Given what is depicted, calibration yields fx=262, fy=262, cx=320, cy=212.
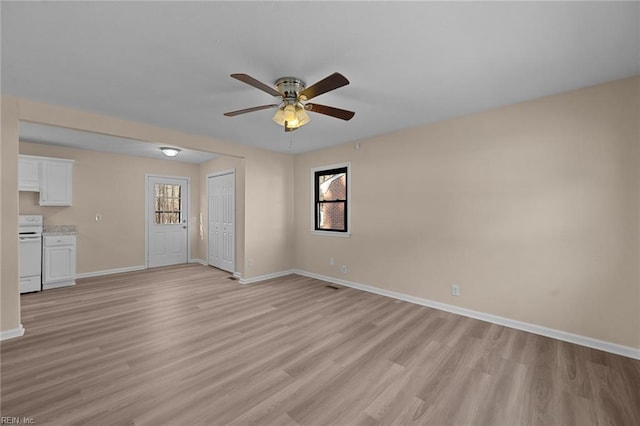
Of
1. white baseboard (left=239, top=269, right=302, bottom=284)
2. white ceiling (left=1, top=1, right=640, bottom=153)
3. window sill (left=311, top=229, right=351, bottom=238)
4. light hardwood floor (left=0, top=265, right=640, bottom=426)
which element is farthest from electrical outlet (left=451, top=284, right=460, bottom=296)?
white baseboard (left=239, top=269, right=302, bottom=284)

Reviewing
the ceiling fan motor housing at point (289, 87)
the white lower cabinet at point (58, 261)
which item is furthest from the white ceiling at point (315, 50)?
the white lower cabinet at point (58, 261)

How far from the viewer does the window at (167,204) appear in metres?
6.24

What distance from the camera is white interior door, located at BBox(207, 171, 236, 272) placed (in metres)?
5.47

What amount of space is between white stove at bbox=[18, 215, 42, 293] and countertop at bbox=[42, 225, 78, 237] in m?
0.23

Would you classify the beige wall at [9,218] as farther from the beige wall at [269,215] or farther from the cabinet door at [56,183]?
the beige wall at [269,215]

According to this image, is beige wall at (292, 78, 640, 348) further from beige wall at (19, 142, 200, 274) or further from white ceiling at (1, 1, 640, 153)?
beige wall at (19, 142, 200, 274)

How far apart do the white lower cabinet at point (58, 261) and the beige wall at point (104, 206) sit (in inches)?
26.0

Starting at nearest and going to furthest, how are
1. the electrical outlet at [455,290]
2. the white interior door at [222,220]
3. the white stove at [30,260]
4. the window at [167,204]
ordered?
the electrical outlet at [455,290], the white stove at [30,260], the white interior door at [222,220], the window at [167,204]

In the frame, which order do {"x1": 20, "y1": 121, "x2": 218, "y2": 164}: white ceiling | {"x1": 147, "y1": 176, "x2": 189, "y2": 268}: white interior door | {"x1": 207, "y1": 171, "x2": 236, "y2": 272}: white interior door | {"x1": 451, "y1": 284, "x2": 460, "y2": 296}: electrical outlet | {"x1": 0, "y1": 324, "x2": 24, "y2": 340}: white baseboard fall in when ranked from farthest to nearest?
{"x1": 147, "y1": 176, "x2": 189, "y2": 268}: white interior door → {"x1": 207, "y1": 171, "x2": 236, "y2": 272}: white interior door → {"x1": 20, "y1": 121, "x2": 218, "y2": 164}: white ceiling → {"x1": 451, "y1": 284, "x2": 460, "y2": 296}: electrical outlet → {"x1": 0, "y1": 324, "x2": 24, "y2": 340}: white baseboard

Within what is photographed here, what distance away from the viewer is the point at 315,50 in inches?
76.8

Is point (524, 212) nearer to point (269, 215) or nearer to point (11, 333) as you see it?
point (269, 215)

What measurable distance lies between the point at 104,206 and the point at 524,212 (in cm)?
725

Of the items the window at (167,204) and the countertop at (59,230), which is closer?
the countertop at (59,230)

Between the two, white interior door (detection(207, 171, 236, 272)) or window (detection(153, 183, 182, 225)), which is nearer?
white interior door (detection(207, 171, 236, 272))
